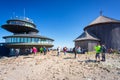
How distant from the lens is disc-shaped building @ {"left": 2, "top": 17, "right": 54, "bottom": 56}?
35000mm

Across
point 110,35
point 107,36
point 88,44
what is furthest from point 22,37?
point 110,35

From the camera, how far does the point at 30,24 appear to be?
4428 centimetres

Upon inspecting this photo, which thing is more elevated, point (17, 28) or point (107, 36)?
point (17, 28)

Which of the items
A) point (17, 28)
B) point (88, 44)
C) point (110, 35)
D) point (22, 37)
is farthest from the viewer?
point (17, 28)

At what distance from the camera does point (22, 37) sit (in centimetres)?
3525

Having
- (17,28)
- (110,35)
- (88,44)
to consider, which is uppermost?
(17,28)

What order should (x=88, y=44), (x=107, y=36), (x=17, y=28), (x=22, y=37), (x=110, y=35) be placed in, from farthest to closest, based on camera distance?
(x=17, y=28) → (x=22, y=37) → (x=107, y=36) → (x=110, y=35) → (x=88, y=44)

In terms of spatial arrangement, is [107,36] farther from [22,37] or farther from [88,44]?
[22,37]

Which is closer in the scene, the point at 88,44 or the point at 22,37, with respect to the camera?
the point at 88,44

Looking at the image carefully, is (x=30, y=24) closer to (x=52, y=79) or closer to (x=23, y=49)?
(x=23, y=49)

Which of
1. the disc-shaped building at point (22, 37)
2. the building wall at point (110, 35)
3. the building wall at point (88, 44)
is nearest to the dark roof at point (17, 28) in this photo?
the disc-shaped building at point (22, 37)

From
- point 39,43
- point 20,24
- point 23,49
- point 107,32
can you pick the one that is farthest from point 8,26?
point 107,32

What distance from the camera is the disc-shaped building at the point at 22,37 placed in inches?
1378

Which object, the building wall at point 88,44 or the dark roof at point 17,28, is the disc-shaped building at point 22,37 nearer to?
the dark roof at point 17,28
